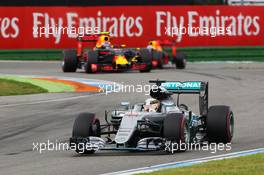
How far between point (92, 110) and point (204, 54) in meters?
17.2

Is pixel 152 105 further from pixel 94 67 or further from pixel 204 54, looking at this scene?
pixel 204 54

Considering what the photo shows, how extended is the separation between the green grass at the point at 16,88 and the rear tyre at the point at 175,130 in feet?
36.9

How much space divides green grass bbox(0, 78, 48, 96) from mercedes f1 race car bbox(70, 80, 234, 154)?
991cm

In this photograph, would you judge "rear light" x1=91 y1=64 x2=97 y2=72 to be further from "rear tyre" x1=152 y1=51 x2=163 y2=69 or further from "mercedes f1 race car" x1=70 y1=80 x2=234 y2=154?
"mercedes f1 race car" x1=70 y1=80 x2=234 y2=154

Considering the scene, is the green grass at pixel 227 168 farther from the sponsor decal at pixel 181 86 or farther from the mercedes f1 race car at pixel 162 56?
the mercedes f1 race car at pixel 162 56

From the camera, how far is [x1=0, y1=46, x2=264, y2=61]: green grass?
37.2m

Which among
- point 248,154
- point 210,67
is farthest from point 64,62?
point 248,154

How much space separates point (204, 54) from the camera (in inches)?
1467

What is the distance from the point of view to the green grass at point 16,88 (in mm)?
24219

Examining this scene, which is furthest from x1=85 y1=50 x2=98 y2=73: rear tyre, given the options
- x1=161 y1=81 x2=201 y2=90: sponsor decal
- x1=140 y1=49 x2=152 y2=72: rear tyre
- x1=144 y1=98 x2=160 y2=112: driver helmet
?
x1=144 y1=98 x2=160 y2=112: driver helmet

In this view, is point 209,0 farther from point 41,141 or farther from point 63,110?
point 41,141

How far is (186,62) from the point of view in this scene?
37.8 meters

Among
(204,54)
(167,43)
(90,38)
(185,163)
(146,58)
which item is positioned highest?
(90,38)

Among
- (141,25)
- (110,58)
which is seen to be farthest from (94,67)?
(141,25)
